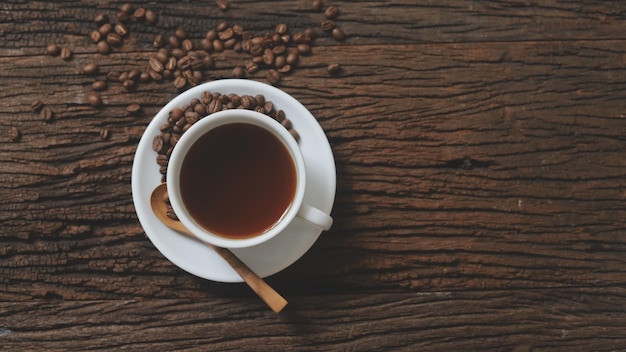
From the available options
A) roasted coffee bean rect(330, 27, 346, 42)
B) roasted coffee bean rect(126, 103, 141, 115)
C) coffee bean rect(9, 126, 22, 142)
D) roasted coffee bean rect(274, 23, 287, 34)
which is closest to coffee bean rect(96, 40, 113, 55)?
roasted coffee bean rect(126, 103, 141, 115)

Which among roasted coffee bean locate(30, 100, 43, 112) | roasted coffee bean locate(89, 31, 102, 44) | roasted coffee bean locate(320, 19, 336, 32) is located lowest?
A: roasted coffee bean locate(30, 100, 43, 112)

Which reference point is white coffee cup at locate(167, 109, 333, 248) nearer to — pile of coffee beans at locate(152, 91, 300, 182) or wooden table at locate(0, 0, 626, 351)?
pile of coffee beans at locate(152, 91, 300, 182)

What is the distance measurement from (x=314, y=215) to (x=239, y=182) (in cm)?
14

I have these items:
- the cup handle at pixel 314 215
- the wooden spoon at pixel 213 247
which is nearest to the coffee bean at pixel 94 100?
the wooden spoon at pixel 213 247

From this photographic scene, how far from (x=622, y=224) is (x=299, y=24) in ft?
2.39

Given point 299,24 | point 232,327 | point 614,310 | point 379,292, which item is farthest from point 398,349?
point 299,24

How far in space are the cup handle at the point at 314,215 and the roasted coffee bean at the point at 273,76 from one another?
0.32m

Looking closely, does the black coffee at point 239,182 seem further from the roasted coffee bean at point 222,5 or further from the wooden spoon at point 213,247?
the roasted coffee bean at point 222,5

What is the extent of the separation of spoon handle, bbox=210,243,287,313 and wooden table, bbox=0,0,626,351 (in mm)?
117

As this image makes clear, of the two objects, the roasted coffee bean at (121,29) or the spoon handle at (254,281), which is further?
the roasted coffee bean at (121,29)

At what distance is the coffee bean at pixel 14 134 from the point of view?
135cm

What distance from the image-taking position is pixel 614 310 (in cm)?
139

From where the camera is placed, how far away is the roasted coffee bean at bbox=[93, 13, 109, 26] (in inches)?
53.5

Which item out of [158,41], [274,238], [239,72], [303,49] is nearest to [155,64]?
[158,41]
